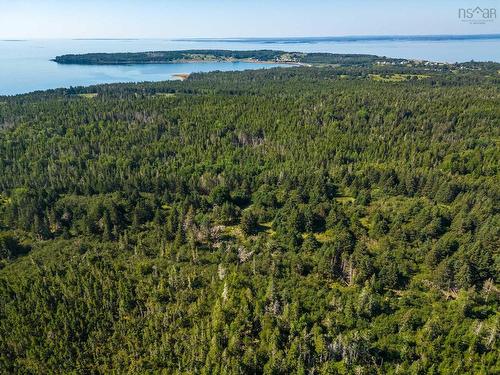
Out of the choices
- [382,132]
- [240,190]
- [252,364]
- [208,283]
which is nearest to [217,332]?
[252,364]

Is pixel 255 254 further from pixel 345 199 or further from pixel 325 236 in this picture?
pixel 345 199

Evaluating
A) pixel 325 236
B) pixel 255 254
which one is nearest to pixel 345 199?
pixel 325 236

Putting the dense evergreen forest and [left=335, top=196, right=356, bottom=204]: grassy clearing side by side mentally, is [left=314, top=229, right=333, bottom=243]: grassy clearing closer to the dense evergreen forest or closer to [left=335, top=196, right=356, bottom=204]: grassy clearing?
the dense evergreen forest

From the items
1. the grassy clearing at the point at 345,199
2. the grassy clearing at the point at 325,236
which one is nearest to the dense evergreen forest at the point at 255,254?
the grassy clearing at the point at 325,236

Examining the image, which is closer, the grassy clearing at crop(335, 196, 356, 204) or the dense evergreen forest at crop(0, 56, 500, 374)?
the dense evergreen forest at crop(0, 56, 500, 374)

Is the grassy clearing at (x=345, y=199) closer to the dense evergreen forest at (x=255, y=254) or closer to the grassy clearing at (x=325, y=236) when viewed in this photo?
the dense evergreen forest at (x=255, y=254)

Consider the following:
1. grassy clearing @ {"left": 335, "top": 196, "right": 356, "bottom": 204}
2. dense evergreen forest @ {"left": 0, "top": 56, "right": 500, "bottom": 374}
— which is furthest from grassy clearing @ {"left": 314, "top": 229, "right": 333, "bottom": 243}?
grassy clearing @ {"left": 335, "top": 196, "right": 356, "bottom": 204}

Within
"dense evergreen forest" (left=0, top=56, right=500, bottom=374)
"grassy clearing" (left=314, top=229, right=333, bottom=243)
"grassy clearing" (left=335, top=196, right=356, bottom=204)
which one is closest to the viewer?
"dense evergreen forest" (left=0, top=56, right=500, bottom=374)

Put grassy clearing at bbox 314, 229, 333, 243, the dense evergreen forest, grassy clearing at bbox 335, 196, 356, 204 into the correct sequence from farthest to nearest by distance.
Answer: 1. grassy clearing at bbox 335, 196, 356, 204
2. grassy clearing at bbox 314, 229, 333, 243
3. the dense evergreen forest

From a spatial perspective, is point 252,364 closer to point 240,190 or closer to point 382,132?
point 240,190
